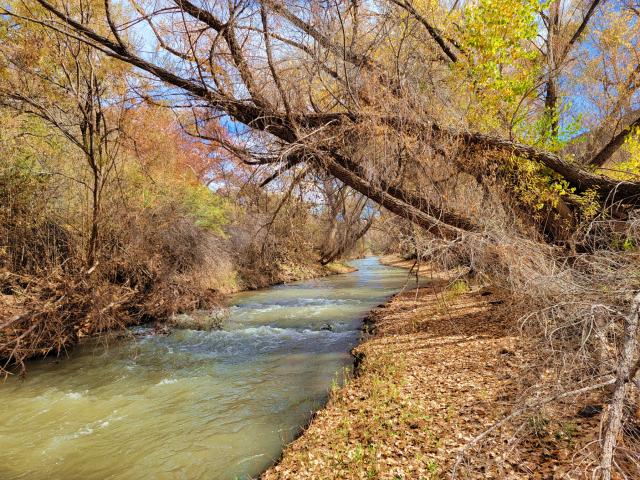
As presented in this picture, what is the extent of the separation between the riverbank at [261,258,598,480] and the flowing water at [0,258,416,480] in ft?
2.61

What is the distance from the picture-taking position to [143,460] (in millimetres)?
5254

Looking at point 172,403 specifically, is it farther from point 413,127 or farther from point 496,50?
point 496,50

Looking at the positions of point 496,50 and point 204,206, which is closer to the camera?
point 496,50

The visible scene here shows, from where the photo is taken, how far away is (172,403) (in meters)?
7.11

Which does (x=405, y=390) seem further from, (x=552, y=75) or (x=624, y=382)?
(x=552, y=75)

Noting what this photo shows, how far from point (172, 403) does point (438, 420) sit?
509 cm

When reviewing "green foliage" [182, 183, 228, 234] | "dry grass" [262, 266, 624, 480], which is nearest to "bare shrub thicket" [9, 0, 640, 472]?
"dry grass" [262, 266, 624, 480]

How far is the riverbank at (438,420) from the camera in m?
3.95

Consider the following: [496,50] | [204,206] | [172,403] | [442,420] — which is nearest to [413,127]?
[496,50]

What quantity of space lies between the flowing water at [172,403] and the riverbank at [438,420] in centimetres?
80

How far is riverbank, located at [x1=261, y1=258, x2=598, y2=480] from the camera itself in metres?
3.95

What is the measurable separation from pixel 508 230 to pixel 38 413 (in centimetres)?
989

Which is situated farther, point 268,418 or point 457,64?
point 457,64

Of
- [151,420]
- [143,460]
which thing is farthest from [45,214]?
[143,460]
